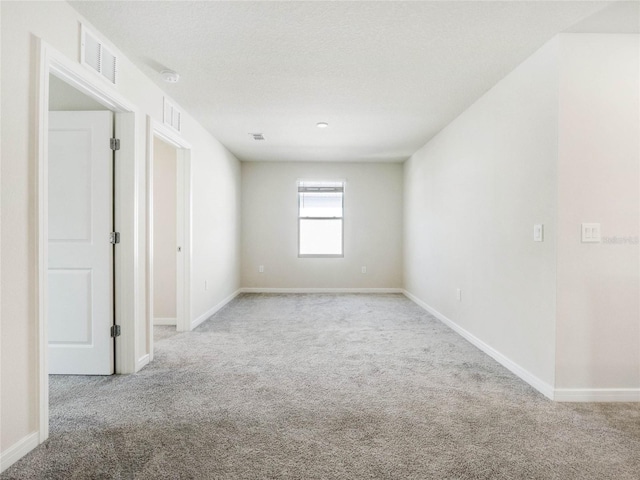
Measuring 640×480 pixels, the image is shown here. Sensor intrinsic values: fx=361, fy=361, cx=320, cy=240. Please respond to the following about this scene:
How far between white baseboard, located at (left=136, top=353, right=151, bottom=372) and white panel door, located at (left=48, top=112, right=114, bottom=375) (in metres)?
0.30

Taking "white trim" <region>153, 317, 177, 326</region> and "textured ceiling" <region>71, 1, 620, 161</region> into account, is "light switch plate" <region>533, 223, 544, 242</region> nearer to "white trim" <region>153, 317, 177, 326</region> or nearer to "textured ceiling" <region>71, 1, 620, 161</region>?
"textured ceiling" <region>71, 1, 620, 161</region>

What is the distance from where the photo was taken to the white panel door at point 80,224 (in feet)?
9.05

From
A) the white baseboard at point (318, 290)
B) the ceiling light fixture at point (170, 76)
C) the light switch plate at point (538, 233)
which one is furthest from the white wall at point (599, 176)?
the white baseboard at point (318, 290)

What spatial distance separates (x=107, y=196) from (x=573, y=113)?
337cm

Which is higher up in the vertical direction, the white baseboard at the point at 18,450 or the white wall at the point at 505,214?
the white wall at the point at 505,214

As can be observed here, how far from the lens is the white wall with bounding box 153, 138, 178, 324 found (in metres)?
4.62

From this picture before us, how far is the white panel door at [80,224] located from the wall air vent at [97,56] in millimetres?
362

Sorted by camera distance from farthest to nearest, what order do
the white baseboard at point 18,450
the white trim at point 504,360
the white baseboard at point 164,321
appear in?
the white baseboard at point 164,321 → the white trim at point 504,360 → the white baseboard at point 18,450

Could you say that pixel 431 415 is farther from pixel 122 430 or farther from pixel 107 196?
pixel 107 196

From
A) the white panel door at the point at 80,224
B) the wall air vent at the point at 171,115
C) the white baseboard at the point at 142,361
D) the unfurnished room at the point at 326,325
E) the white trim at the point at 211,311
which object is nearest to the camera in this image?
the unfurnished room at the point at 326,325

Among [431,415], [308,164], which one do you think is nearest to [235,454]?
[431,415]

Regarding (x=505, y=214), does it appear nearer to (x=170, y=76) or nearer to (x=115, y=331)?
(x=170, y=76)

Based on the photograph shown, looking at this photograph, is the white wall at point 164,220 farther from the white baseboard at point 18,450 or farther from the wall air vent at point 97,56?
the white baseboard at point 18,450

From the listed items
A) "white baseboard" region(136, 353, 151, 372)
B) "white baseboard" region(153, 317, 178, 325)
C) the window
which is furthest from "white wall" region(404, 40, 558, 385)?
"white baseboard" region(153, 317, 178, 325)
